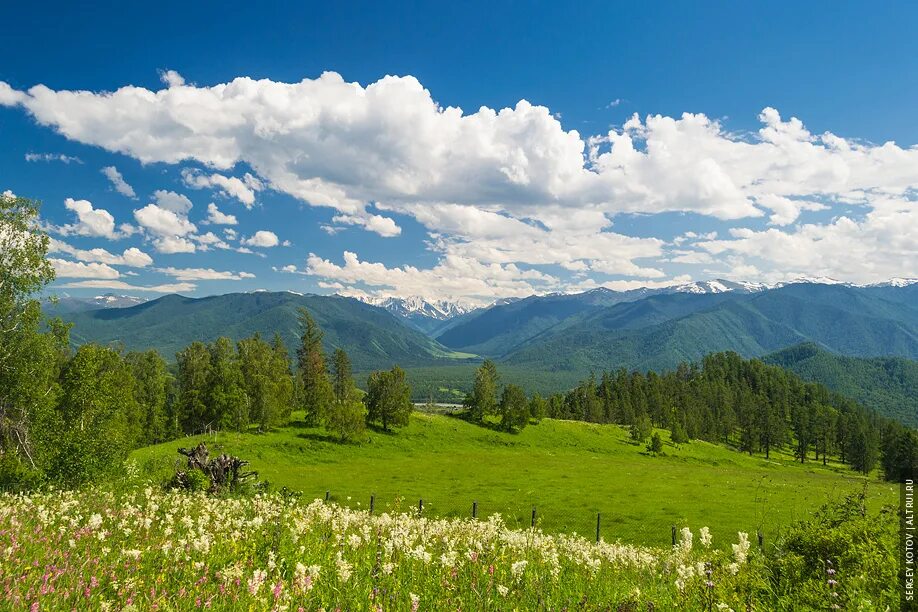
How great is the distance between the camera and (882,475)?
129m

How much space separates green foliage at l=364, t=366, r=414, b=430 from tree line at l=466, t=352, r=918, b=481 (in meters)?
26.1

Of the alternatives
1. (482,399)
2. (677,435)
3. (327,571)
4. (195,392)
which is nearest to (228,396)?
(195,392)

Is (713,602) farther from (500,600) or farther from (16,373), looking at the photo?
(16,373)

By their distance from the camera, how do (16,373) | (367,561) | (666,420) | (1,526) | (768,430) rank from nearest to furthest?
(367,561) → (1,526) → (16,373) → (768,430) → (666,420)

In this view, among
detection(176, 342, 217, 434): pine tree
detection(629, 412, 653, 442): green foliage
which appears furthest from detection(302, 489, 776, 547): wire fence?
detection(629, 412, 653, 442): green foliage

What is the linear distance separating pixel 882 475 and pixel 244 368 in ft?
529

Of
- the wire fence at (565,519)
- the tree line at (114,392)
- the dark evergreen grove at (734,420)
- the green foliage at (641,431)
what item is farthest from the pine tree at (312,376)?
the dark evergreen grove at (734,420)

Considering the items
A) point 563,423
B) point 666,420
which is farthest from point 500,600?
point 666,420

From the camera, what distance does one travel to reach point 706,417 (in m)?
155

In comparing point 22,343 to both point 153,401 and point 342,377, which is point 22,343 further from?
point 342,377

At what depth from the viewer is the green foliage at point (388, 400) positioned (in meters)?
91.6

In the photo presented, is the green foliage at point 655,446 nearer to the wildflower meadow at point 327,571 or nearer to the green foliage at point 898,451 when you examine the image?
the green foliage at point 898,451

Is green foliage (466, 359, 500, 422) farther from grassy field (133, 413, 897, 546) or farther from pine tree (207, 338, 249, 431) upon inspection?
pine tree (207, 338, 249, 431)

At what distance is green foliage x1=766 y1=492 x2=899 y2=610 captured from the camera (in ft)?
20.0
